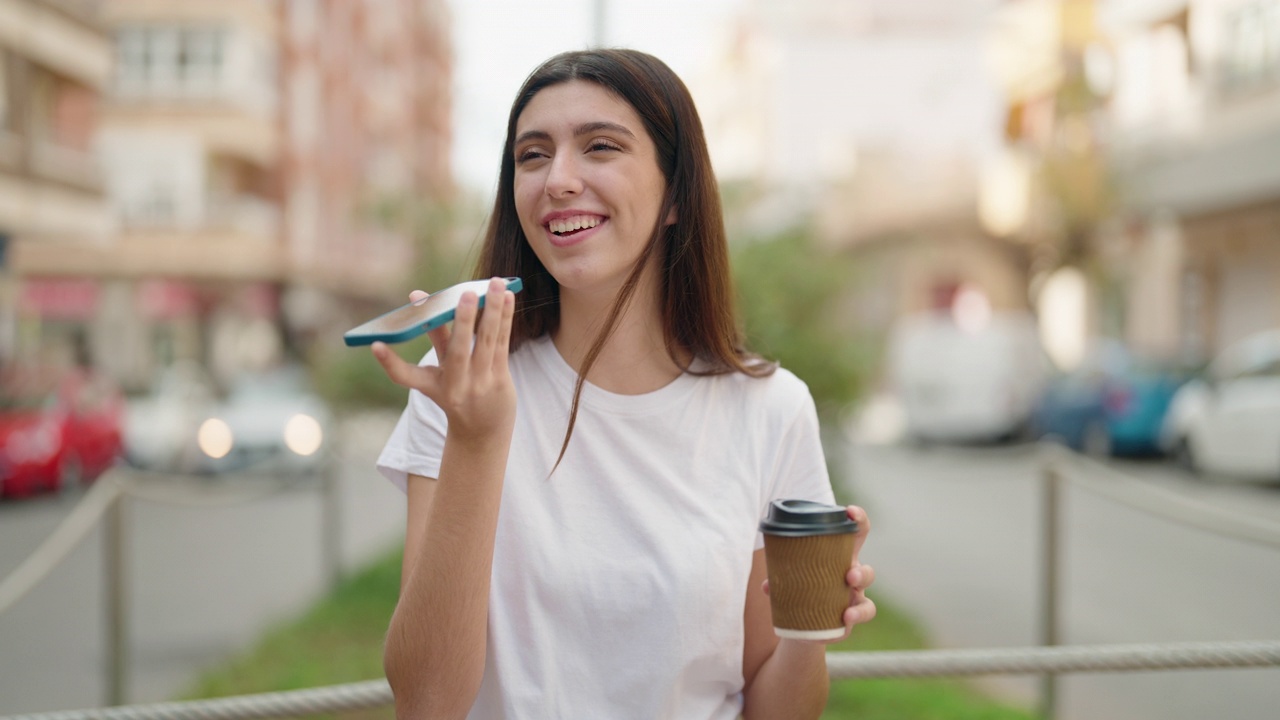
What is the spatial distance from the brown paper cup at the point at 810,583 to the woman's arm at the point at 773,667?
0.23 ft

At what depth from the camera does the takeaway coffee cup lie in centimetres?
176

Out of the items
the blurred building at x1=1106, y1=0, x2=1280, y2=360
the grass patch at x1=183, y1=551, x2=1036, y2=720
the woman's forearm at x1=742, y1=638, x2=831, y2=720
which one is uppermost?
the blurred building at x1=1106, y1=0, x2=1280, y2=360

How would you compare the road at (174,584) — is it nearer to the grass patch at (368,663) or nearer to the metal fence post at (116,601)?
the metal fence post at (116,601)

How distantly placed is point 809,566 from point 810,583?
26 millimetres

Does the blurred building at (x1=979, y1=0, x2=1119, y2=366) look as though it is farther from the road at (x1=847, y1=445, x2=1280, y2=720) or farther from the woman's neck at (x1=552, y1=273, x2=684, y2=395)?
the woman's neck at (x1=552, y1=273, x2=684, y2=395)

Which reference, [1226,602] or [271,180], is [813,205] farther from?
[271,180]

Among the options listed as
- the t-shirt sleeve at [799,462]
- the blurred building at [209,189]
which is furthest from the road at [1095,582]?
the blurred building at [209,189]

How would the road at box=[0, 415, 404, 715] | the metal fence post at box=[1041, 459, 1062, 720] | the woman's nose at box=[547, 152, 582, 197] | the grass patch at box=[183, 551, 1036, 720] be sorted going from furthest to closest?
the road at box=[0, 415, 404, 715]
the grass patch at box=[183, 551, 1036, 720]
the metal fence post at box=[1041, 459, 1062, 720]
the woman's nose at box=[547, 152, 582, 197]

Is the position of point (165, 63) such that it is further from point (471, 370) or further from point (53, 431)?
point (471, 370)

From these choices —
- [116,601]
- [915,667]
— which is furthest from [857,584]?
[116,601]

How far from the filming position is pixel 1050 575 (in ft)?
17.0

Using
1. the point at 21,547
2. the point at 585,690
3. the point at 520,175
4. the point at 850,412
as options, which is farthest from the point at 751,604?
the point at 21,547

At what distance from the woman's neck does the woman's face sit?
0.10 metres

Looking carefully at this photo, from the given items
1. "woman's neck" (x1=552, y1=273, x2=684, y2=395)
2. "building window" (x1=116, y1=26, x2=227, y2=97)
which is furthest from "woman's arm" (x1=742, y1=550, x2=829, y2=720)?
"building window" (x1=116, y1=26, x2=227, y2=97)
